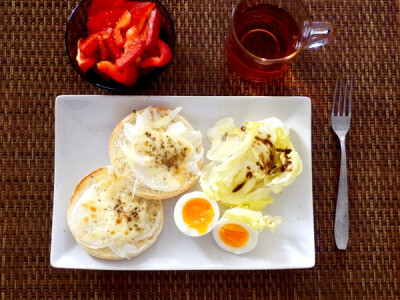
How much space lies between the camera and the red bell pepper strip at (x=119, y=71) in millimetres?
1810

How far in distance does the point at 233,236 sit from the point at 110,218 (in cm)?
51

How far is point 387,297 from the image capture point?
2.02 m

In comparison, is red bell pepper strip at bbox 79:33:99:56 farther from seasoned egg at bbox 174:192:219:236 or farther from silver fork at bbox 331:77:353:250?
silver fork at bbox 331:77:353:250

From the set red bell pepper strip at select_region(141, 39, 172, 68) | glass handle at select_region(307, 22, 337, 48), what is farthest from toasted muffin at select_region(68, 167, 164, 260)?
glass handle at select_region(307, 22, 337, 48)

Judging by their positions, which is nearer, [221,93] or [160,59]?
[160,59]

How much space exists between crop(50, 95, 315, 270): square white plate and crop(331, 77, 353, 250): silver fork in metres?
0.14

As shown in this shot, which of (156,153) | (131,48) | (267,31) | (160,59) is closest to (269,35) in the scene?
(267,31)

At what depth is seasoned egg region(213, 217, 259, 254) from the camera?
1893 mm

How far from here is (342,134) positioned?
2.03m

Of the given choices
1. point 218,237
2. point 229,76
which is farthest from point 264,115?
point 218,237

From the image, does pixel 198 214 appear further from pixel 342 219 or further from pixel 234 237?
pixel 342 219

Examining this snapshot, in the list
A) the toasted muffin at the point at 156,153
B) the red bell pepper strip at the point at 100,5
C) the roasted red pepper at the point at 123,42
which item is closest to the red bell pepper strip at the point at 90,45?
the roasted red pepper at the point at 123,42

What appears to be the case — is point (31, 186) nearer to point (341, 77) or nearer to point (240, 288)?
point (240, 288)

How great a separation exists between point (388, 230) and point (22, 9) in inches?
75.2
